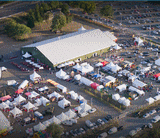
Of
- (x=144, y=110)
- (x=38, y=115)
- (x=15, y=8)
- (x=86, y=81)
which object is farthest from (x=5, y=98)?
(x=15, y=8)

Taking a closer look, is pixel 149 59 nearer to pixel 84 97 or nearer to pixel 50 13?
pixel 84 97

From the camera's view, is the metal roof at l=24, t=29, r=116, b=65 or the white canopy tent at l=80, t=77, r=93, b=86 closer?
the white canopy tent at l=80, t=77, r=93, b=86

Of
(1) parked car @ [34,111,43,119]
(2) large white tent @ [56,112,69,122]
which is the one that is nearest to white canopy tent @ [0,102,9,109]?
(1) parked car @ [34,111,43,119]

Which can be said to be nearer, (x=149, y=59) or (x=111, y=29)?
(x=149, y=59)

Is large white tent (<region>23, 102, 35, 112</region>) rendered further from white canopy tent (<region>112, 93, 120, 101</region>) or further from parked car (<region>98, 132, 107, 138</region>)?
white canopy tent (<region>112, 93, 120, 101</region>)

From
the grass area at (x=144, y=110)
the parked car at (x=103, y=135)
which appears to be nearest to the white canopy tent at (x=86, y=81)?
the grass area at (x=144, y=110)

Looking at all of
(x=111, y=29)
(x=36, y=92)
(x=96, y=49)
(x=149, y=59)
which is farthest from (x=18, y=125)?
(x=111, y=29)
